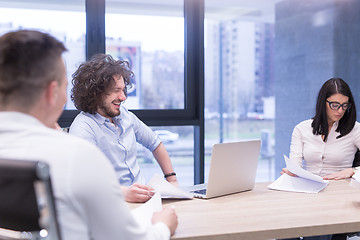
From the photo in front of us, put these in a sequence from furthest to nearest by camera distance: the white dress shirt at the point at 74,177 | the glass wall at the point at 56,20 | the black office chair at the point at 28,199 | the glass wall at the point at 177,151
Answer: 1. the glass wall at the point at 177,151
2. the glass wall at the point at 56,20
3. the white dress shirt at the point at 74,177
4. the black office chair at the point at 28,199

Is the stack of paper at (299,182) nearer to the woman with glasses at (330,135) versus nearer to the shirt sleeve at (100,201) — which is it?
the woman with glasses at (330,135)

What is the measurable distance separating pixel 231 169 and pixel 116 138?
821 millimetres

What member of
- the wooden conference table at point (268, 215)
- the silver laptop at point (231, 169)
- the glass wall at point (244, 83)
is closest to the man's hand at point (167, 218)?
the wooden conference table at point (268, 215)

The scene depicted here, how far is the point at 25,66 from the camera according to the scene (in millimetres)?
962

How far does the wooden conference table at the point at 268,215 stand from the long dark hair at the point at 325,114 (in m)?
0.87

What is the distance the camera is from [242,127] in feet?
18.6

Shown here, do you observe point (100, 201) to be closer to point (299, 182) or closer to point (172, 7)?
point (299, 182)

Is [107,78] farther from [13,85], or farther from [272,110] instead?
[272,110]

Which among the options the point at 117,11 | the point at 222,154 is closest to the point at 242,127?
the point at 117,11

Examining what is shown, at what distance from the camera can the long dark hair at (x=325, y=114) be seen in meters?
2.89

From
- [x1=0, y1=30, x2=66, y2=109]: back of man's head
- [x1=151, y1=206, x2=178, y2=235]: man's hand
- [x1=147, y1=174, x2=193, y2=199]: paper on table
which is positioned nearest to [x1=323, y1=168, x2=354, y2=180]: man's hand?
[x1=147, y1=174, x2=193, y2=199]: paper on table

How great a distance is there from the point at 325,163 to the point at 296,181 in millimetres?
760

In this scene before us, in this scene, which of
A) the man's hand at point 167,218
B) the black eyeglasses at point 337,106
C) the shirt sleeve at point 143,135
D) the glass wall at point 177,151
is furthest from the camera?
the glass wall at point 177,151

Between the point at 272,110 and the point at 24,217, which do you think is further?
the point at 272,110
